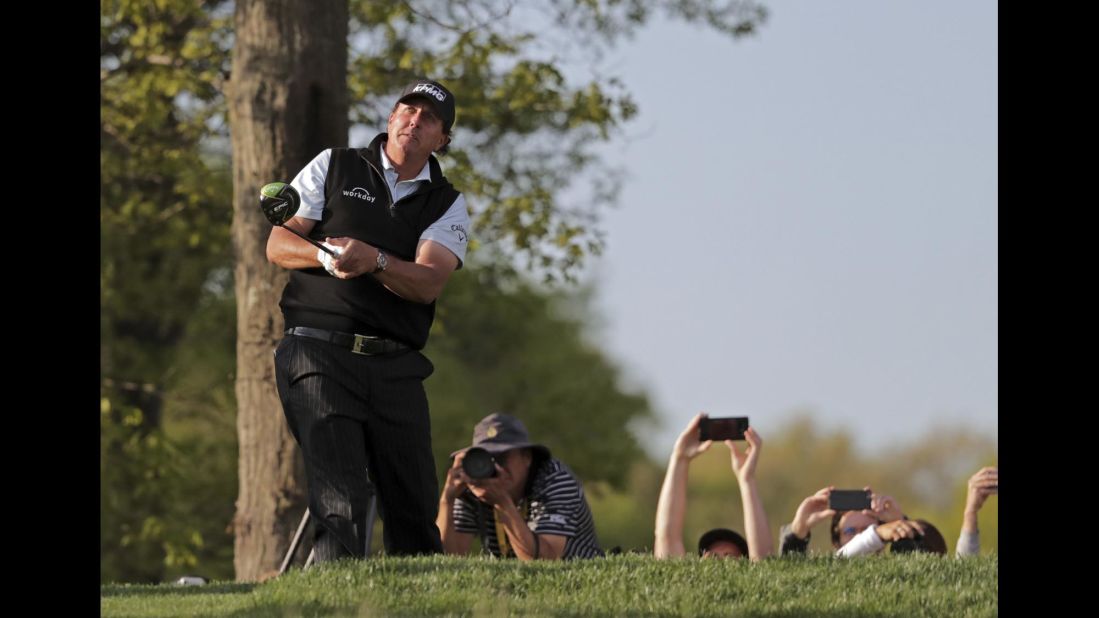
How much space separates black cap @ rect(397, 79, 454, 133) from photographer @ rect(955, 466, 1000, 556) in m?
3.59

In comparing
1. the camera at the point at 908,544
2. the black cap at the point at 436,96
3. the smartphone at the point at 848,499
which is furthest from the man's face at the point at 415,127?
the camera at the point at 908,544

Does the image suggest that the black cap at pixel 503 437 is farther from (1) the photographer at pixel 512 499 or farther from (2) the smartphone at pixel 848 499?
(2) the smartphone at pixel 848 499

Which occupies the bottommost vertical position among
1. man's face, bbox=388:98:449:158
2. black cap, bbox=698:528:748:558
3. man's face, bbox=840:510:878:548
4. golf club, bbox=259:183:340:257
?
black cap, bbox=698:528:748:558

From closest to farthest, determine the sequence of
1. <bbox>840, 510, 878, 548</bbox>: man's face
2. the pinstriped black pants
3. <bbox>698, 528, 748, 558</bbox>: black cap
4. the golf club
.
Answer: the golf club
the pinstriped black pants
<bbox>840, 510, 878, 548</bbox>: man's face
<bbox>698, 528, 748, 558</bbox>: black cap

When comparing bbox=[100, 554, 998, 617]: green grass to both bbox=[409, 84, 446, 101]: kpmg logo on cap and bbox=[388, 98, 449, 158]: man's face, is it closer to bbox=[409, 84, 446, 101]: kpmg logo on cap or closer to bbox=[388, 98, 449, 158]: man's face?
bbox=[388, 98, 449, 158]: man's face

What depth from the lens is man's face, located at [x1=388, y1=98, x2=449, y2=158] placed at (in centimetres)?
760

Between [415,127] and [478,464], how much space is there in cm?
213

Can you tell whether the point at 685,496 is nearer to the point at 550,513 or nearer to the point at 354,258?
the point at 550,513

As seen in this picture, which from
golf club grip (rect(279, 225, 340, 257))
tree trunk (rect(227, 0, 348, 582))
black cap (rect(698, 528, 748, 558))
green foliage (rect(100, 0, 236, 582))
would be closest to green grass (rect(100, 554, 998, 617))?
golf club grip (rect(279, 225, 340, 257))

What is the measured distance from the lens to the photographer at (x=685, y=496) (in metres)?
8.27

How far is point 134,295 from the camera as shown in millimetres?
22984

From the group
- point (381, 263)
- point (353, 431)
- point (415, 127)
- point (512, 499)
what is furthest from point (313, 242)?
point (512, 499)
